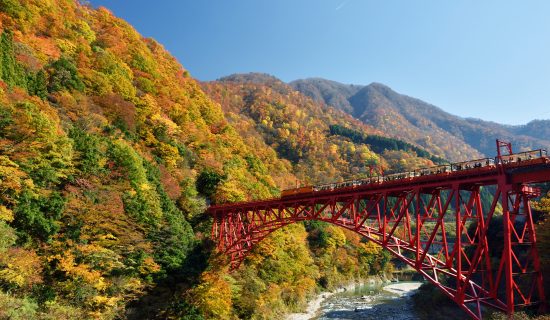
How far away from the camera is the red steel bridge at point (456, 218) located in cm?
1543

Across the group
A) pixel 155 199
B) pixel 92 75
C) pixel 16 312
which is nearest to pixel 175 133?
pixel 92 75

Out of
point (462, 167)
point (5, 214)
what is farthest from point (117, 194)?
point (462, 167)

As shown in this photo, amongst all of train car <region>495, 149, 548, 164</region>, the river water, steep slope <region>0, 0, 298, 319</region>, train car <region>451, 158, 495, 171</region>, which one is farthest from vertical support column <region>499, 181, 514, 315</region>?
the river water

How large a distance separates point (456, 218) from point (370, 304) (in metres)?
30.4

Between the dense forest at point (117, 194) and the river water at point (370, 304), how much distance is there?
297cm

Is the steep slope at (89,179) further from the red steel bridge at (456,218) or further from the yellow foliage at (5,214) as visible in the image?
the red steel bridge at (456,218)

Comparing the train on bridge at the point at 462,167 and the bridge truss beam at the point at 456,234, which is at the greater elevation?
the train on bridge at the point at 462,167

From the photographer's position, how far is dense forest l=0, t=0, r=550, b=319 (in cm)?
2152

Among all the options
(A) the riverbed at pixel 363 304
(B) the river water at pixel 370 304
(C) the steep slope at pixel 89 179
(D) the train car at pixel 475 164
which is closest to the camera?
(D) the train car at pixel 475 164

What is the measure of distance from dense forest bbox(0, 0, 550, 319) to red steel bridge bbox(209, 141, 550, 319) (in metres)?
4.88

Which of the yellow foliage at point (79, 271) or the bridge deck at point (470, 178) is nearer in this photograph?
the bridge deck at point (470, 178)

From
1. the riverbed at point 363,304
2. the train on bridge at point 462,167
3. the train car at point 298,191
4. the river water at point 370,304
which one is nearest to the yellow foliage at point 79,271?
the train car at point 298,191

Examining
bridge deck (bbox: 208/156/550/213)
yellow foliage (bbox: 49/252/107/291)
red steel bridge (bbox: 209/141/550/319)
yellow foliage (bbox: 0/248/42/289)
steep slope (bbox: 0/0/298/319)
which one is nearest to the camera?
bridge deck (bbox: 208/156/550/213)

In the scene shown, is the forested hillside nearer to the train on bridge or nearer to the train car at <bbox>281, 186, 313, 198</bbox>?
the train car at <bbox>281, 186, 313, 198</bbox>
